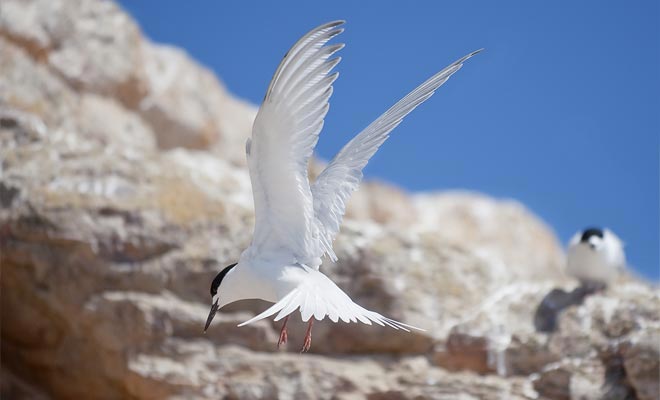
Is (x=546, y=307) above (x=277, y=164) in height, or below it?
above

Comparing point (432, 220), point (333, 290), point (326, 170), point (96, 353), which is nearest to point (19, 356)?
point (96, 353)

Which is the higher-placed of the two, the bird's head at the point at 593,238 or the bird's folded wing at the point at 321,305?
the bird's head at the point at 593,238

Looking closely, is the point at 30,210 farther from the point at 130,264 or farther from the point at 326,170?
the point at 326,170

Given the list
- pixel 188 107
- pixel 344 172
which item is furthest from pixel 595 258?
pixel 188 107

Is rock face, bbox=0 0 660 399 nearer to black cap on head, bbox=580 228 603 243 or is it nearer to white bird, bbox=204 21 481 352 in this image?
black cap on head, bbox=580 228 603 243

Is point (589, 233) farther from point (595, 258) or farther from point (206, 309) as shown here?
point (206, 309)

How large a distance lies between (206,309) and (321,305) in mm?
2979

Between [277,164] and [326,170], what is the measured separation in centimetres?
105

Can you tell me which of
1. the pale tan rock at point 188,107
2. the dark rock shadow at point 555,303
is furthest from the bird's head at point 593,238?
the pale tan rock at point 188,107

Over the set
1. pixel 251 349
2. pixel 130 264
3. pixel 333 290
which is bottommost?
pixel 333 290

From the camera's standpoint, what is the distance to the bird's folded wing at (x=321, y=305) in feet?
15.2

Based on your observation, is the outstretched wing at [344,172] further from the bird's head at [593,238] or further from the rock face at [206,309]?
the bird's head at [593,238]

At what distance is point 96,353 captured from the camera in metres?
7.71

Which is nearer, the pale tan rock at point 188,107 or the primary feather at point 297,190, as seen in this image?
the primary feather at point 297,190
